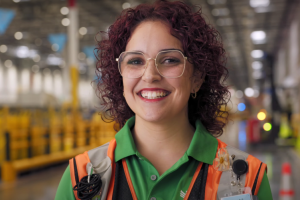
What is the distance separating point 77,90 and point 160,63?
11.5m

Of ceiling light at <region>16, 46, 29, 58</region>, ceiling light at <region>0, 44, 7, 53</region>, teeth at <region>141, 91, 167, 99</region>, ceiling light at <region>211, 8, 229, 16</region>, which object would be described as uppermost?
ceiling light at <region>0, 44, 7, 53</region>

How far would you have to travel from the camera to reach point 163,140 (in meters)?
1.54

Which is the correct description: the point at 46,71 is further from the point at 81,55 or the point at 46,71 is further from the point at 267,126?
the point at 267,126

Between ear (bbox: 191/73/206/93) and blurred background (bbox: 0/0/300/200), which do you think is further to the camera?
blurred background (bbox: 0/0/300/200)

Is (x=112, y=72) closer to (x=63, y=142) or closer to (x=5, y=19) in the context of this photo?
(x=63, y=142)

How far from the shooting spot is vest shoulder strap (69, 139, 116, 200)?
4.60 ft

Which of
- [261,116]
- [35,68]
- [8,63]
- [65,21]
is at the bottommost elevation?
[261,116]

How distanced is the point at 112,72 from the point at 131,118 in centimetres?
24

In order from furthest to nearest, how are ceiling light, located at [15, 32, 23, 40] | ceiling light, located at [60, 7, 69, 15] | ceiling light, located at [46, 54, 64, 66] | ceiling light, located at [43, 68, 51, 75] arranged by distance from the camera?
ceiling light, located at [43, 68, 51, 75], ceiling light, located at [46, 54, 64, 66], ceiling light, located at [15, 32, 23, 40], ceiling light, located at [60, 7, 69, 15]

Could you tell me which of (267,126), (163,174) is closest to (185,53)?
(163,174)

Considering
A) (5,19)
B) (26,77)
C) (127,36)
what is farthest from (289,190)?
(26,77)

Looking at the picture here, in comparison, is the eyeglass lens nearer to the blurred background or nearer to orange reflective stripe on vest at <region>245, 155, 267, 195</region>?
the blurred background

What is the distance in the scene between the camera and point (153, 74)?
141 cm

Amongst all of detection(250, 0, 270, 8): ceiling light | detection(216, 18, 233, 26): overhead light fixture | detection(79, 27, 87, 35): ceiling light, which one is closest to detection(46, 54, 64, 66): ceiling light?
detection(79, 27, 87, 35): ceiling light
